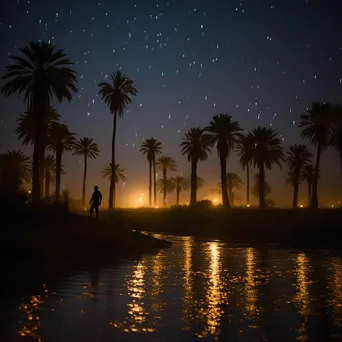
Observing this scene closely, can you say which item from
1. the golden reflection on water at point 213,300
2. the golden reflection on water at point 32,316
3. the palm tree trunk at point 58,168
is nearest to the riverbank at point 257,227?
the golden reflection on water at point 213,300

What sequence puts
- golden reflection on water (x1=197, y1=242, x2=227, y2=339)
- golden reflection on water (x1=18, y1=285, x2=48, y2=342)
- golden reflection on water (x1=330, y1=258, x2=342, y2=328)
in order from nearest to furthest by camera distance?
golden reflection on water (x1=18, y1=285, x2=48, y2=342)
golden reflection on water (x1=197, y1=242, x2=227, y2=339)
golden reflection on water (x1=330, y1=258, x2=342, y2=328)

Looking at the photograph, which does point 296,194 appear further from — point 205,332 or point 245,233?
point 205,332

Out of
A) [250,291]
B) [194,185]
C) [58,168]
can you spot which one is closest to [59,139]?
[58,168]

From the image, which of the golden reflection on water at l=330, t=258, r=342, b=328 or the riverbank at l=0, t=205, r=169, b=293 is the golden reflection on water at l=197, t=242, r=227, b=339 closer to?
the golden reflection on water at l=330, t=258, r=342, b=328

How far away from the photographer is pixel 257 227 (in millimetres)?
37344

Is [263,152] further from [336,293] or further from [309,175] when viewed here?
[336,293]

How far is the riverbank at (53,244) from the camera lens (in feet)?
43.7

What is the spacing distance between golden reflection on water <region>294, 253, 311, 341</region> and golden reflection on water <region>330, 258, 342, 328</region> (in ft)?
1.40

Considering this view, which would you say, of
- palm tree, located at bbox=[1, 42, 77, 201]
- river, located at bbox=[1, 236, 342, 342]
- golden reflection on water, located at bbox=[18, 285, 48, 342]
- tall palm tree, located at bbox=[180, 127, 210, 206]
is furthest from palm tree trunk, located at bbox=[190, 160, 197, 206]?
golden reflection on water, located at bbox=[18, 285, 48, 342]

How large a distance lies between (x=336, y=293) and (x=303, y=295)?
782 millimetres

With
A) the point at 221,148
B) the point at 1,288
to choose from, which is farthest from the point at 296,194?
the point at 1,288

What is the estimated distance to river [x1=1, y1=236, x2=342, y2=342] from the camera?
22.8 feet

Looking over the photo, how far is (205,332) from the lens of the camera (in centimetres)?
701

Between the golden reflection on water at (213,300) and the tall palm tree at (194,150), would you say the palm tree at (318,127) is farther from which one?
the golden reflection on water at (213,300)
